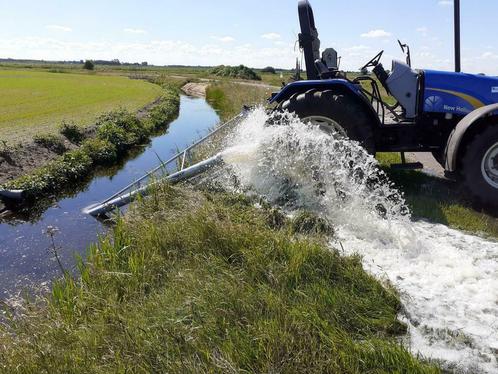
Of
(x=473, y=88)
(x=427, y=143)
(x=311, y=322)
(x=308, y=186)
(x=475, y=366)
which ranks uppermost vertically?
(x=473, y=88)

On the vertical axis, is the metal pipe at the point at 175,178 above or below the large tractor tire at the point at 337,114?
below

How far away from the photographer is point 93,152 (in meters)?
11.5

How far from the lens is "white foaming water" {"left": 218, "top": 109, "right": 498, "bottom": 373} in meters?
3.15

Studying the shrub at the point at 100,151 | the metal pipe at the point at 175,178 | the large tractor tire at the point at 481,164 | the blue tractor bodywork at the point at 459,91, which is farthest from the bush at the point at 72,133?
the large tractor tire at the point at 481,164

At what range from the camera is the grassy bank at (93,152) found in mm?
8688

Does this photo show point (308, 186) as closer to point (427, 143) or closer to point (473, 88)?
point (427, 143)

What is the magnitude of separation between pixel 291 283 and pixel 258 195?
7.75 feet

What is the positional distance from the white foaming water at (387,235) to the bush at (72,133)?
726 cm

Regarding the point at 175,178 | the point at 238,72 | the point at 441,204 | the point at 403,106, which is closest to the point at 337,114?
the point at 403,106

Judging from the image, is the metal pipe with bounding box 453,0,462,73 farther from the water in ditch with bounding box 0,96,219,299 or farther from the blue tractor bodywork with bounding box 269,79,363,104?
the water in ditch with bounding box 0,96,219,299

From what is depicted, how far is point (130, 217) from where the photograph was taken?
5617mm

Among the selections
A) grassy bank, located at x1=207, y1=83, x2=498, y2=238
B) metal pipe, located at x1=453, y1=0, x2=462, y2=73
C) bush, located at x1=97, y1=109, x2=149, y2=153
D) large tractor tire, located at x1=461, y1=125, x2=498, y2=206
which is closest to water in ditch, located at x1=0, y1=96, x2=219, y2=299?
bush, located at x1=97, y1=109, x2=149, y2=153

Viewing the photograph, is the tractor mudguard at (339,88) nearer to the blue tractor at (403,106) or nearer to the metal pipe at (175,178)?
the blue tractor at (403,106)

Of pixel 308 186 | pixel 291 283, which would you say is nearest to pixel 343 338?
pixel 291 283
